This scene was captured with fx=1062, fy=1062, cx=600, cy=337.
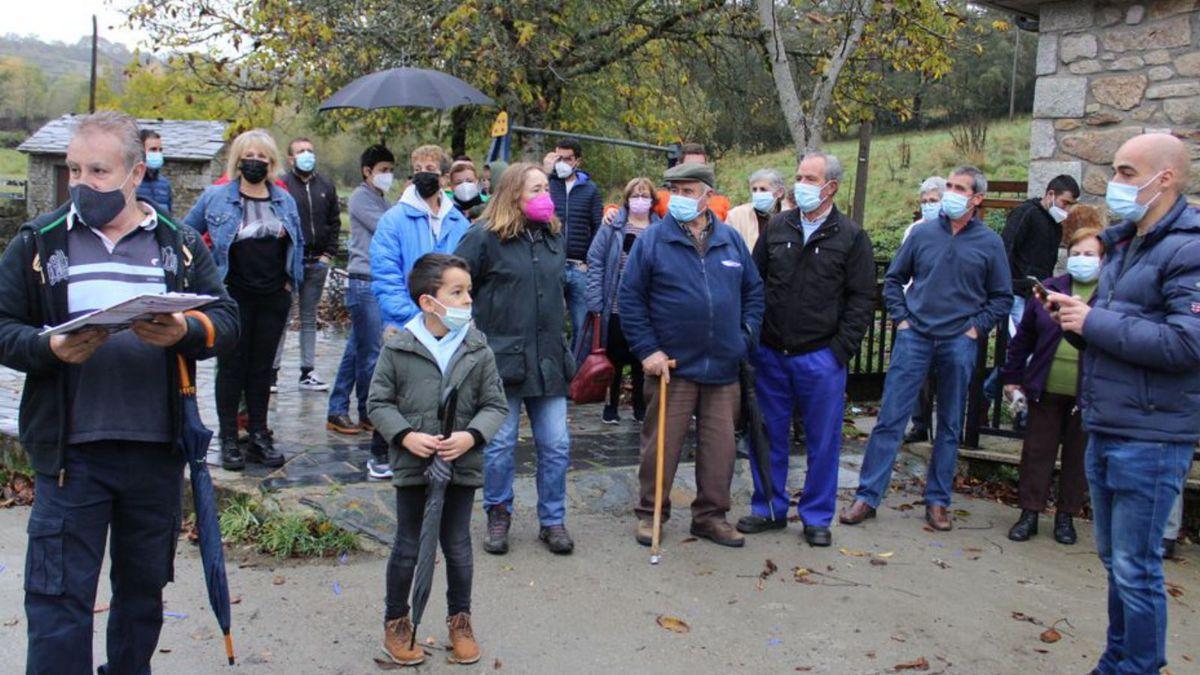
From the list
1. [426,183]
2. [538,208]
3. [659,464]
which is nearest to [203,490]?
[538,208]

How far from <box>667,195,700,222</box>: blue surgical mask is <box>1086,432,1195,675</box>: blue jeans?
7.77 feet

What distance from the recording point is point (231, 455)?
6188 millimetres

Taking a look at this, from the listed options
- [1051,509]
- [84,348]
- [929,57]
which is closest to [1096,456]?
[1051,509]

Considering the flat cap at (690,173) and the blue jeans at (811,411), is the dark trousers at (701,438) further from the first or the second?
the flat cap at (690,173)

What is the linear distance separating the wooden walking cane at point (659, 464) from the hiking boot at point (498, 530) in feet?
2.51

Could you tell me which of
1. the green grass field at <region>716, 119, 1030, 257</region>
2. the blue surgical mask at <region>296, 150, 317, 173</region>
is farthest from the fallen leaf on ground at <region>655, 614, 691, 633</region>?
the green grass field at <region>716, 119, 1030, 257</region>

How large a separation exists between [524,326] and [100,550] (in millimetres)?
2437

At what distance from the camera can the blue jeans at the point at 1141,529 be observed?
3928mm

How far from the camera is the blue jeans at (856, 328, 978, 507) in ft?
20.5

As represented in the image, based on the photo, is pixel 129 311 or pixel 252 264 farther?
pixel 252 264

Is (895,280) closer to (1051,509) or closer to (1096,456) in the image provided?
(1051,509)

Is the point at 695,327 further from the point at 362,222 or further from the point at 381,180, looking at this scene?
the point at 381,180

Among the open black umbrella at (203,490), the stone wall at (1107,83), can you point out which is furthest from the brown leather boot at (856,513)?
the stone wall at (1107,83)

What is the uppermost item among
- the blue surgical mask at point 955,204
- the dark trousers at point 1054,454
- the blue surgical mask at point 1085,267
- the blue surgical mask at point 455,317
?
the blue surgical mask at point 955,204
